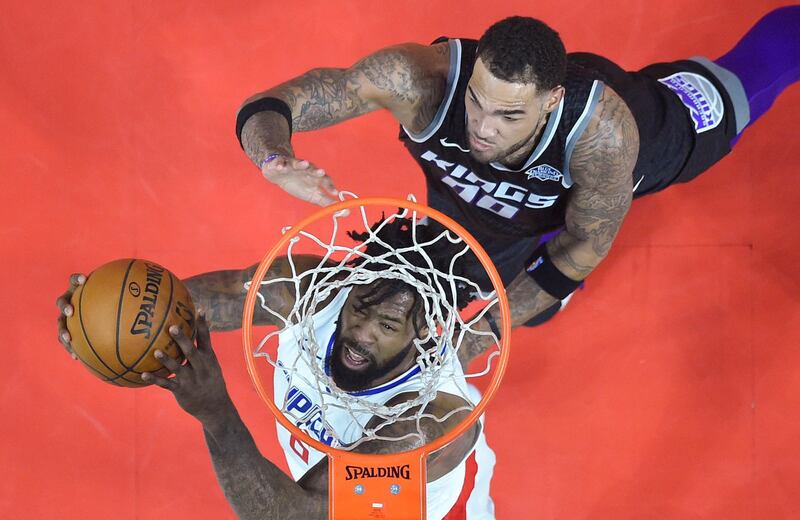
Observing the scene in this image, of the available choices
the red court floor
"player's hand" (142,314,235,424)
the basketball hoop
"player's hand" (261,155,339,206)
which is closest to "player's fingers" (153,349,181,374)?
"player's hand" (142,314,235,424)

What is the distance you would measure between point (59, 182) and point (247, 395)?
1.07 meters

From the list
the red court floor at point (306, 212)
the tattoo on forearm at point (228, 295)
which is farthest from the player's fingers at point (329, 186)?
the red court floor at point (306, 212)

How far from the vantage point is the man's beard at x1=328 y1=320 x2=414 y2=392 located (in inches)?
86.1

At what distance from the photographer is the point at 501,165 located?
2.13 metres

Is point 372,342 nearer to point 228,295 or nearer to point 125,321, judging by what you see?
point 228,295

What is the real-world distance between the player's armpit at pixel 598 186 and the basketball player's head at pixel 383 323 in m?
0.32

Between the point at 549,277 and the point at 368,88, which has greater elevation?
the point at 368,88

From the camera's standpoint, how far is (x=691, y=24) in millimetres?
3109

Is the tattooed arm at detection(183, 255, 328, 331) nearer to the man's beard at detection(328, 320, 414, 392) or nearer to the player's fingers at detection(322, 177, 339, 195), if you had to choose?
the man's beard at detection(328, 320, 414, 392)

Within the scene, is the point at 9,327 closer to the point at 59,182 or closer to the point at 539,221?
the point at 59,182

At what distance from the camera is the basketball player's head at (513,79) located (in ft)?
5.79

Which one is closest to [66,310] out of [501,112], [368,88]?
[368,88]

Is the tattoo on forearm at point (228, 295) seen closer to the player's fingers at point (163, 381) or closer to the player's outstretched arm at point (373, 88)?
the player's outstretched arm at point (373, 88)

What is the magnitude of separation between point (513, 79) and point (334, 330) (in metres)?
0.86
